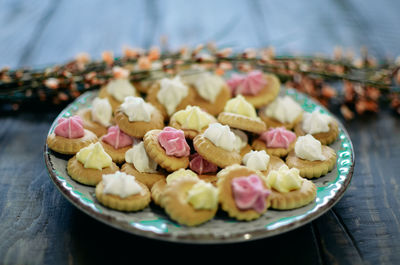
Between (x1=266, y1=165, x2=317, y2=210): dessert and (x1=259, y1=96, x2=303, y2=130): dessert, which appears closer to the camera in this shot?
(x1=266, y1=165, x2=317, y2=210): dessert

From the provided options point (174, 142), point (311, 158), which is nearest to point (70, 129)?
point (174, 142)

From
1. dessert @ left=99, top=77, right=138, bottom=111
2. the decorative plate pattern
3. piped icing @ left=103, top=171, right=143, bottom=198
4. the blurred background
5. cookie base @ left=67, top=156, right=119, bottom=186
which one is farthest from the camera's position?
the blurred background

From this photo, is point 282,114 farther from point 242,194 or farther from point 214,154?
point 242,194

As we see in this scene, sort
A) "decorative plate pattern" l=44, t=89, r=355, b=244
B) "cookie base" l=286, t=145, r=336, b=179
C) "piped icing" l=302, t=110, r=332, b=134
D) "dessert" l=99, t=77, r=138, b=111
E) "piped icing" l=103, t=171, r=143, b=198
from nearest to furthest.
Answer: "decorative plate pattern" l=44, t=89, r=355, b=244
"piped icing" l=103, t=171, r=143, b=198
"cookie base" l=286, t=145, r=336, b=179
"piped icing" l=302, t=110, r=332, b=134
"dessert" l=99, t=77, r=138, b=111

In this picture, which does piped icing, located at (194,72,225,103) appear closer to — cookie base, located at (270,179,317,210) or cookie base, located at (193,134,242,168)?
cookie base, located at (193,134,242,168)

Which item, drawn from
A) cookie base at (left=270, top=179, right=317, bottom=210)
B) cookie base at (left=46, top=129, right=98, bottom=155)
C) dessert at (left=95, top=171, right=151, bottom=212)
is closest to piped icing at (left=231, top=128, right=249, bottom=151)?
cookie base at (left=270, top=179, right=317, bottom=210)

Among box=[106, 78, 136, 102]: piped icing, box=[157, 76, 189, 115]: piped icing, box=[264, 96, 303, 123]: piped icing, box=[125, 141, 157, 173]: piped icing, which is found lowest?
box=[264, 96, 303, 123]: piped icing
